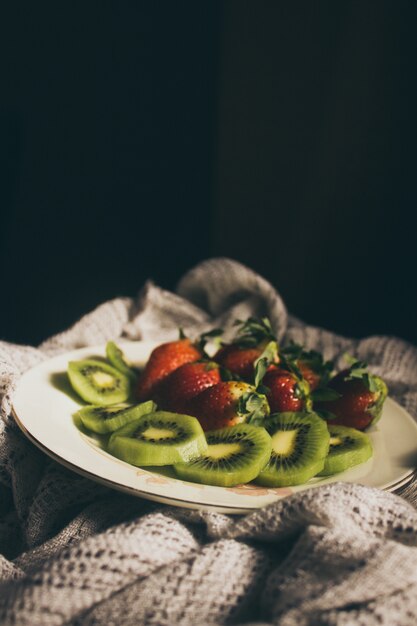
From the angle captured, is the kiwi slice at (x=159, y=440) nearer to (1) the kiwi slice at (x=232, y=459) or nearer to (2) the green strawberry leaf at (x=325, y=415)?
(1) the kiwi slice at (x=232, y=459)

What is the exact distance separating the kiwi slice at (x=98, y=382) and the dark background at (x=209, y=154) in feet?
3.04

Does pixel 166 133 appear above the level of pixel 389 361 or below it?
above

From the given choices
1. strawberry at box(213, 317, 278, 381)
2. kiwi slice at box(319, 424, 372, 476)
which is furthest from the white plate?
strawberry at box(213, 317, 278, 381)

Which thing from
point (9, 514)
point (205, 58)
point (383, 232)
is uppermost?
point (205, 58)

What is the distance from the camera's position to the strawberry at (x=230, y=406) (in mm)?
1151

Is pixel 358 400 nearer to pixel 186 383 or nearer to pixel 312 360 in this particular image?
pixel 312 360

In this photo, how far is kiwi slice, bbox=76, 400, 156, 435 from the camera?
1156 millimetres

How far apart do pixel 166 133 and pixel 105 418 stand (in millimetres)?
1654

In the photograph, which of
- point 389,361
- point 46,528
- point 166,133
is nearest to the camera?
point 46,528

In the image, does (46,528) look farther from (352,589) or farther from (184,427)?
(352,589)

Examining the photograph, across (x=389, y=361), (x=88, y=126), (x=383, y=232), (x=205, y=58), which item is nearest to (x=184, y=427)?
(x=389, y=361)

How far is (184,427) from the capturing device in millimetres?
1111

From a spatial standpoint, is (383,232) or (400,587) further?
(383,232)

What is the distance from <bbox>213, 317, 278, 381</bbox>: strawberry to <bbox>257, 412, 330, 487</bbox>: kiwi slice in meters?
0.12
